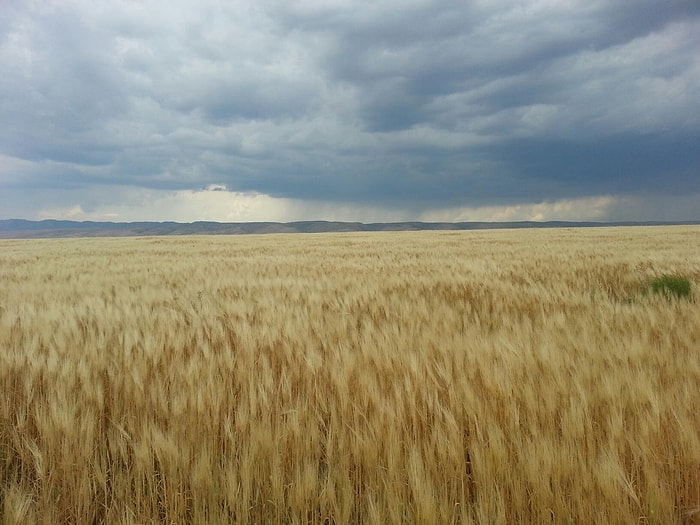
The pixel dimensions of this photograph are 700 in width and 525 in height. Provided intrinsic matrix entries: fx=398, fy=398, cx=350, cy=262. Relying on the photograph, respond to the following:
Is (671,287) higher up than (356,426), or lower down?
higher up

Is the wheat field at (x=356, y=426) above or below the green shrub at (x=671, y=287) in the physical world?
below

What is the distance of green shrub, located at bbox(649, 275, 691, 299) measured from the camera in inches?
220

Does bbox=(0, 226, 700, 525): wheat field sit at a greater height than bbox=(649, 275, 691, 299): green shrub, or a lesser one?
lesser

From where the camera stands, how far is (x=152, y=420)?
206 cm

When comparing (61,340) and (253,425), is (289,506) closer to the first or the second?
(253,425)

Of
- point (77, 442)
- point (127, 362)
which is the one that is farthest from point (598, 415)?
point (127, 362)

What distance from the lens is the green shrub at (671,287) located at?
5.59 metres

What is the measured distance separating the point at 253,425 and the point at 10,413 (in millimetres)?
1510

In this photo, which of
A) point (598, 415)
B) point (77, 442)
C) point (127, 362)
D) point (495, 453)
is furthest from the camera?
point (127, 362)

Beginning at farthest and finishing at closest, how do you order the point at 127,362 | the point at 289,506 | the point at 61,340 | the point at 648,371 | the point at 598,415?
the point at 61,340
the point at 127,362
the point at 648,371
the point at 598,415
the point at 289,506

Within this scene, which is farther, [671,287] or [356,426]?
[671,287]

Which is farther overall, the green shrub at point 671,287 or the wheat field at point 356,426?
the green shrub at point 671,287

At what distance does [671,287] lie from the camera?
19.2 feet

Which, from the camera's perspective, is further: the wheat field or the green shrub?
the green shrub
